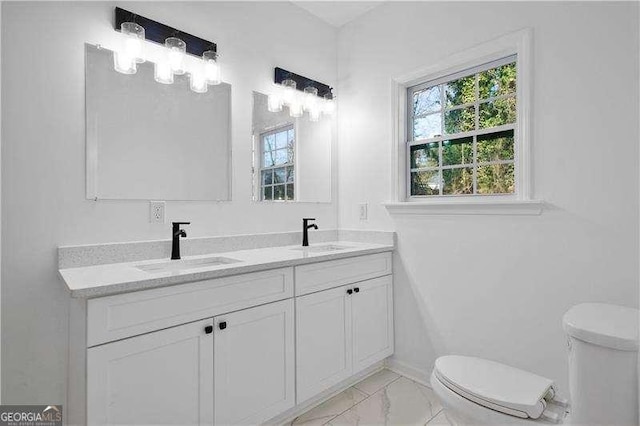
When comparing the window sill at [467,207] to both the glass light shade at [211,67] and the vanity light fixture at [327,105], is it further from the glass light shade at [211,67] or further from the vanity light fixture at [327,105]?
the glass light shade at [211,67]

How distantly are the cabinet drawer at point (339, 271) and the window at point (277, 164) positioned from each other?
687 mm

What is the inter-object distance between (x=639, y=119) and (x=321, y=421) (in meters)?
2.06

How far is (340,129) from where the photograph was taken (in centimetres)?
282

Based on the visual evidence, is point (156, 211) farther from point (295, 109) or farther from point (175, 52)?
point (295, 109)

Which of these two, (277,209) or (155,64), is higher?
(155,64)

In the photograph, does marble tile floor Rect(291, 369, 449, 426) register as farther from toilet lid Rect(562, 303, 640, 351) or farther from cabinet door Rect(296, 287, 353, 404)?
toilet lid Rect(562, 303, 640, 351)

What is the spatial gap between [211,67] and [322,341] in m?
1.68

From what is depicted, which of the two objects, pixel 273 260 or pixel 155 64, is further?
pixel 155 64

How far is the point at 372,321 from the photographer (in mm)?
2279

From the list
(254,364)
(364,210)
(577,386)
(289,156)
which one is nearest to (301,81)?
(289,156)

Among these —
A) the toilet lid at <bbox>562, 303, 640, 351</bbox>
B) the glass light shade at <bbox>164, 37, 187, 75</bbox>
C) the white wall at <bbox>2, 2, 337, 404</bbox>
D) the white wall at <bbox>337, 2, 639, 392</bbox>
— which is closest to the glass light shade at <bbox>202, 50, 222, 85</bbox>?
the glass light shade at <bbox>164, 37, 187, 75</bbox>

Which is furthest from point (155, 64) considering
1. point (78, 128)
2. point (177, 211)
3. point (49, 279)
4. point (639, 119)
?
point (639, 119)

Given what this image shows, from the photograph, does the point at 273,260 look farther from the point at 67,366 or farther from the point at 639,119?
the point at 639,119

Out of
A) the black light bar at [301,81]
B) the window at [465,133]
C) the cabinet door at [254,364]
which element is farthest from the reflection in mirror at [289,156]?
the cabinet door at [254,364]
